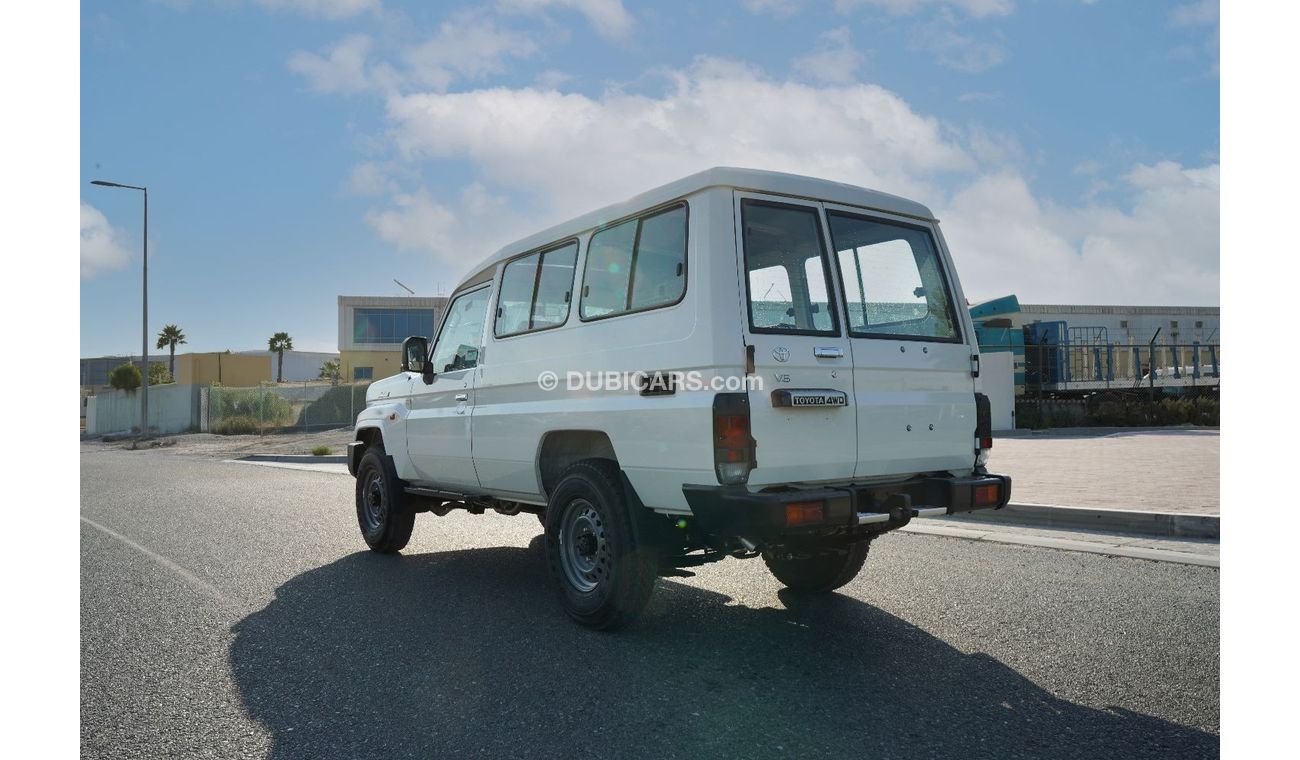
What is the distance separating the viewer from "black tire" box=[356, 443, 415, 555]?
7.46 m

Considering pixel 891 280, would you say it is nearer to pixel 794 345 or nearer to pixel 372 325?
pixel 794 345

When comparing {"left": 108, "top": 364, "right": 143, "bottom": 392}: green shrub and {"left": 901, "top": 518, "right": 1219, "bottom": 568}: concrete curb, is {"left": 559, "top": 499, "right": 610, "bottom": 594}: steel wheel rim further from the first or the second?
{"left": 108, "top": 364, "right": 143, "bottom": 392}: green shrub

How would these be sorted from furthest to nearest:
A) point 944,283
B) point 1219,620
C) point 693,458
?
point 944,283 < point 1219,620 < point 693,458

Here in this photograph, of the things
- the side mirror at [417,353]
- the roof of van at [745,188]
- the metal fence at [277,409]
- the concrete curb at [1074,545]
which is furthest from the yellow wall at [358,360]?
the roof of van at [745,188]

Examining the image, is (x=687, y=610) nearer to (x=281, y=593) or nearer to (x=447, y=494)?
(x=447, y=494)

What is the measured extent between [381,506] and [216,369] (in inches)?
2790

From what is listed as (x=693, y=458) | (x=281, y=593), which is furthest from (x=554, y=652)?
(x=281, y=593)

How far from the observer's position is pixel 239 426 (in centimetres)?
3459

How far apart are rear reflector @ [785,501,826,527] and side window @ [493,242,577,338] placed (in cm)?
204

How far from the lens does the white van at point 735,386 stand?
4.38 metres

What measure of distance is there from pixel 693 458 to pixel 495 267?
2.76 m

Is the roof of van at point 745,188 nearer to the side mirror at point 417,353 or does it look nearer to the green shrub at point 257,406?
the side mirror at point 417,353

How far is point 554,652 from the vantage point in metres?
4.62

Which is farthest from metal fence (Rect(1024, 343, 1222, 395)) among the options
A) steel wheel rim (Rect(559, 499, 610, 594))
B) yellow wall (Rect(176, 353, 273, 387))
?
yellow wall (Rect(176, 353, 273, 387))
